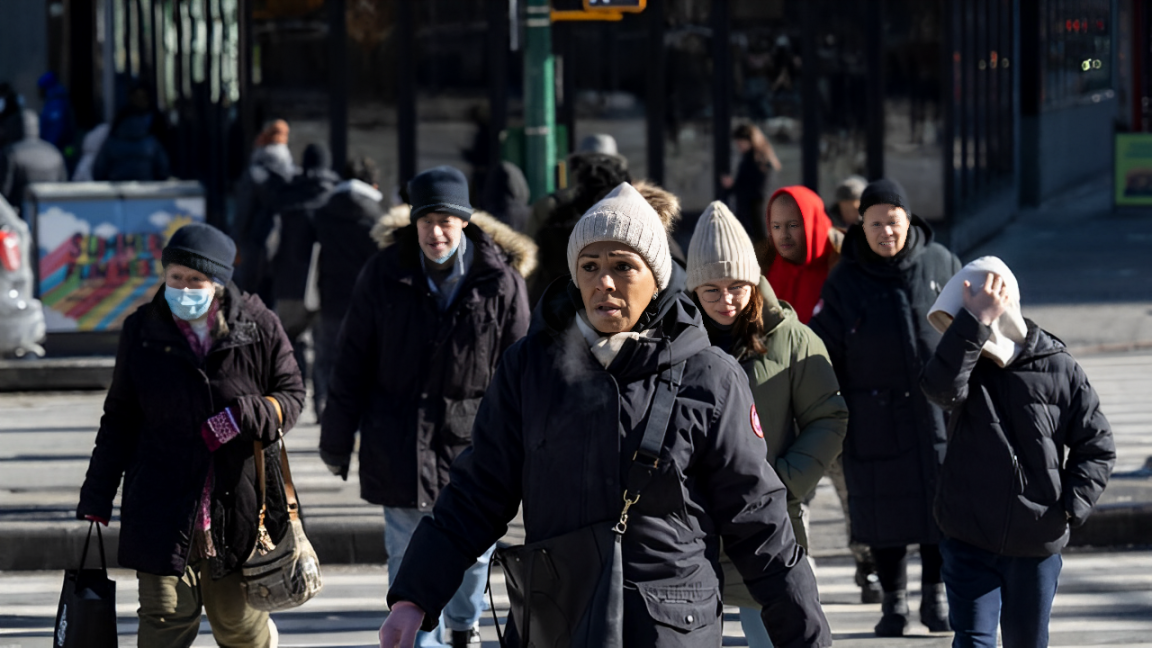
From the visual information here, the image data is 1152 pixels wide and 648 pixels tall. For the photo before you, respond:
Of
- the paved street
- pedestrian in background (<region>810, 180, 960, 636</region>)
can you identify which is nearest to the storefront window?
the paved street

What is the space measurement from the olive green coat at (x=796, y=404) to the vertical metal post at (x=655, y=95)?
13.1m

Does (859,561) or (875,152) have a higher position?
(875,152)

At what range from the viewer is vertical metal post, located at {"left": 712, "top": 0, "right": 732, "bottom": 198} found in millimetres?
19234

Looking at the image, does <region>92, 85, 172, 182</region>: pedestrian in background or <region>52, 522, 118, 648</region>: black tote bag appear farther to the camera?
<region>92, 85, 172, 182</region>: pedestrian in background

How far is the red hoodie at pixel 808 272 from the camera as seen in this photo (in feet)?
25.6

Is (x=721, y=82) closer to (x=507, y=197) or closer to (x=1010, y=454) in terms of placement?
(x=507, y=197)

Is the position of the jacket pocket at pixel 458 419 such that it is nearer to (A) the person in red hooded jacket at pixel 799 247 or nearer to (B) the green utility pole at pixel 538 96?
(A) the person in red hooded jacket at pixel 799 247

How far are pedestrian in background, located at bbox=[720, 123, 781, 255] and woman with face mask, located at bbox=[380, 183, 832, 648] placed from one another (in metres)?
13.3

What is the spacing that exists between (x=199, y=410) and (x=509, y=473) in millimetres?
2117

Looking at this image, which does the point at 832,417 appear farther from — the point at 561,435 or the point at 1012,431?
the point at 561,435

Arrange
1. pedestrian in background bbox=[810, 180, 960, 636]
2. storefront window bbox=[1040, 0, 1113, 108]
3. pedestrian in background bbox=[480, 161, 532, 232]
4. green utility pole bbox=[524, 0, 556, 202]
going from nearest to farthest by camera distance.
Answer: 1. pedestrian in background bbox=[810, 180, 960, 636]
2. pedestrian in background bbox=[480, 161, 532, 232]
3. green utility pole bbox=[524, 0, 556, 202]
4. storefront window bbox=[1040, 0, 1113, 108]

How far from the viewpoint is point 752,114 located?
19328mm

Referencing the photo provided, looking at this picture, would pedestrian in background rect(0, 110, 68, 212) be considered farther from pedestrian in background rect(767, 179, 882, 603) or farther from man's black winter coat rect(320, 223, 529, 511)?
man's black winter coat rect(320, 223, 529, 511)

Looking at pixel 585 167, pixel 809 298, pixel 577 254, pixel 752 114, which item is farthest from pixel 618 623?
pixel 752 114
